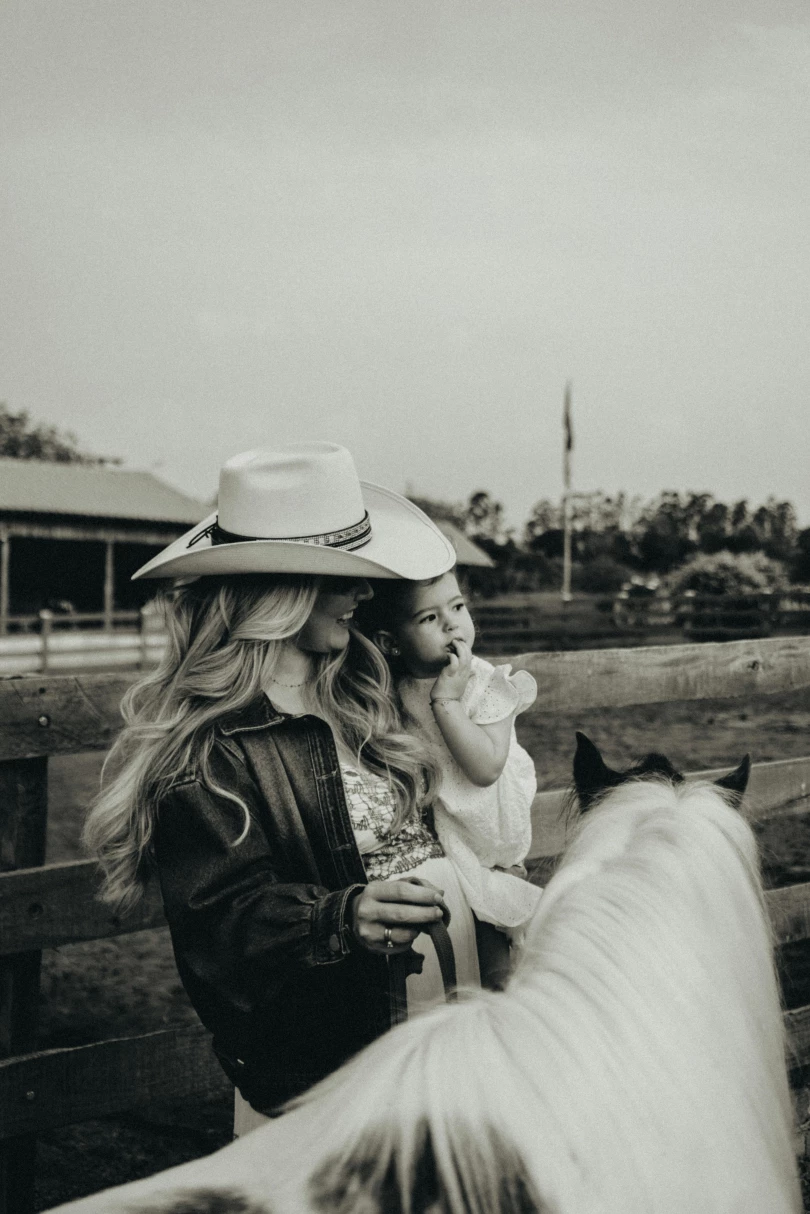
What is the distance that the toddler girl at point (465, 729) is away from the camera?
1.61 metres

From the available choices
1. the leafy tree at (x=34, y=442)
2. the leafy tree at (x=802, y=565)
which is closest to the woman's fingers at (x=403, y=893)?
the leafy tree at (x=802, y=565)

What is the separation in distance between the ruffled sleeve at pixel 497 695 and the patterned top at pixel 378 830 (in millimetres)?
226

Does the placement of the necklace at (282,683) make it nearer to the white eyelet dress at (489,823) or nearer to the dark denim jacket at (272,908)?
the dark denim jacket at (272,908)

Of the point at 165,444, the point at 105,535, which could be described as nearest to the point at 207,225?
the point at 105,535

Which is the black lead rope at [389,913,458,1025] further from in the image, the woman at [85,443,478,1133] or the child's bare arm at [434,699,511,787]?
the child's bare arm at [434,699,511,787]

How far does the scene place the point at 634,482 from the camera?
81625 mm

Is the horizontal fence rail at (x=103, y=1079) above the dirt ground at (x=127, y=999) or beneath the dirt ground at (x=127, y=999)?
above

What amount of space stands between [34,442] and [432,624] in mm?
53660

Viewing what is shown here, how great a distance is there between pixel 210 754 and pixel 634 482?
83.3m

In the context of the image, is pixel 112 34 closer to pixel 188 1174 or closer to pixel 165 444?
pixel 188 1174

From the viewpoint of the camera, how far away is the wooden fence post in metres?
1.99

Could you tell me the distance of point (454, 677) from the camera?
5.46 ft

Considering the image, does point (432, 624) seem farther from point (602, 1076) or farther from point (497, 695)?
point (602, 1076)

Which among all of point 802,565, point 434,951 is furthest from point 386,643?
point 802,565
